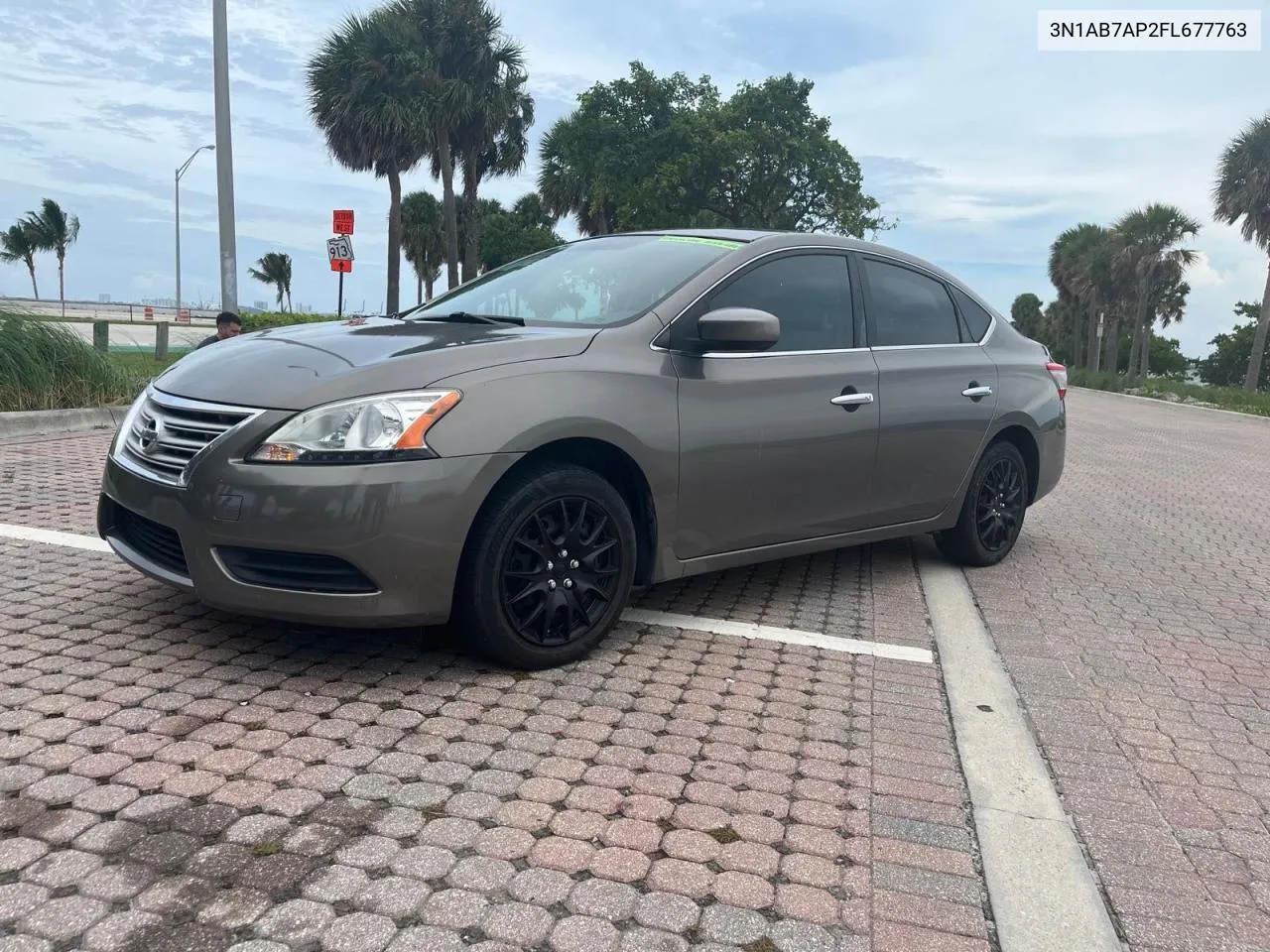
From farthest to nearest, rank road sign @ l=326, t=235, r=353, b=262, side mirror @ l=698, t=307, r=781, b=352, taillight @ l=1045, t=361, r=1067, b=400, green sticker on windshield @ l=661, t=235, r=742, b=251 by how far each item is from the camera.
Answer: road sign @ l=326, t=235, r=353, b=262 → taillight @ l=1045, t=361, r=1067, b=400 → green sticker on windshield @ l=661, t=235, r=742, b=251 → side mirror @ l=698, t=307, r=781, b=352

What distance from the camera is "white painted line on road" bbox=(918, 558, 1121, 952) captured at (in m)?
2.32

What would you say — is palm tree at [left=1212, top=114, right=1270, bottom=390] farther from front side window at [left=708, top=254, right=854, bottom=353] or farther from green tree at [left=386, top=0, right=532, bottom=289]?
front side window at [left=708, top=254, right=854, bottom=353]

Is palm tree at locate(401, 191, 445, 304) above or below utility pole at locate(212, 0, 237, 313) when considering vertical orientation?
above

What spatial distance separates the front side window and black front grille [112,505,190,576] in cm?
218

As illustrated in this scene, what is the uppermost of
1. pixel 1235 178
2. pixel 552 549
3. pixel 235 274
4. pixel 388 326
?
pixel 1235 178

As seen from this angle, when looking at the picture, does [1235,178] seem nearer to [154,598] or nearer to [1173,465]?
[1173,465]

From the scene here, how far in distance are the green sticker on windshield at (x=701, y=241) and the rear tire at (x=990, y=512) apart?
6.48 ft

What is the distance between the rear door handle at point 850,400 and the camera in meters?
4.55

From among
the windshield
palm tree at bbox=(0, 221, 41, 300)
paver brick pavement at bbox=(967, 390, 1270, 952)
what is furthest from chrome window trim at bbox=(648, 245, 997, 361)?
palm tree at bbox=(0, 221, 41, 300)

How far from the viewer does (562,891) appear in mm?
2314

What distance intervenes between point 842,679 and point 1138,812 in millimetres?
1172

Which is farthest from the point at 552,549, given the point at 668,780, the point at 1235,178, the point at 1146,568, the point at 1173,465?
the point at 1235,178

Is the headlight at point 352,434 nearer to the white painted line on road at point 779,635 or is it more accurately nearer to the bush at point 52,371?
the white painted line on road at point 779,635

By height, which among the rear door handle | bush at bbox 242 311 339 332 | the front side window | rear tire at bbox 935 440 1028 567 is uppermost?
bush at bbox 242 311 339 332
